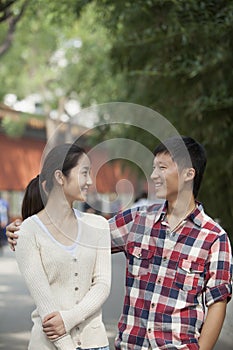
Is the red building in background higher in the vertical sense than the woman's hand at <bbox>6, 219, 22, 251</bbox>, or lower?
lower

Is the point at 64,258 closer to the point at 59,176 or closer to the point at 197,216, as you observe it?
the point at 59,176

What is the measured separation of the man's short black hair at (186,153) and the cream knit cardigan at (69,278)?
34cm

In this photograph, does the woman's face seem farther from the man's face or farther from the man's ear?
the man's ear

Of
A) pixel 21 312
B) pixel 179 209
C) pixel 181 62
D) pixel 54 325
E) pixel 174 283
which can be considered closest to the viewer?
pixel 54 325

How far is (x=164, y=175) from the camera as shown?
10.9 feet

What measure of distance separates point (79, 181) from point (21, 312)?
7883 mm

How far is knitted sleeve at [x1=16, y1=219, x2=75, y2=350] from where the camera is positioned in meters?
3.19

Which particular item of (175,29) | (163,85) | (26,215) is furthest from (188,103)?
(26,215)

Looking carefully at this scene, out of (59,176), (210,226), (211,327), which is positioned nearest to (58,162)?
(59,176)

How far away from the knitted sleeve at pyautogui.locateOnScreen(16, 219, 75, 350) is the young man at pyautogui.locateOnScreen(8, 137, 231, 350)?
12 cm

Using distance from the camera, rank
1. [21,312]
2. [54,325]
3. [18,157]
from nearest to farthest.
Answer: [54,325], [21,312], [18,157]

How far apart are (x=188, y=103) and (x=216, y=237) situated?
10757 mm

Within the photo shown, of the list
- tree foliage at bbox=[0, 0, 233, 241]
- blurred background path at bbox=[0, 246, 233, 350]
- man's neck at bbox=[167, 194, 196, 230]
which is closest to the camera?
man's neck at bbox=[167, 194, 196, 230]

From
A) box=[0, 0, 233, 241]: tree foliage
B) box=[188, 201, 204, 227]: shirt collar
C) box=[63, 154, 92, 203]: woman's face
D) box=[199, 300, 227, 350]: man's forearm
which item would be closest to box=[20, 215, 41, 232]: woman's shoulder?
box=[63, 154, 92, 203]: woman's face
